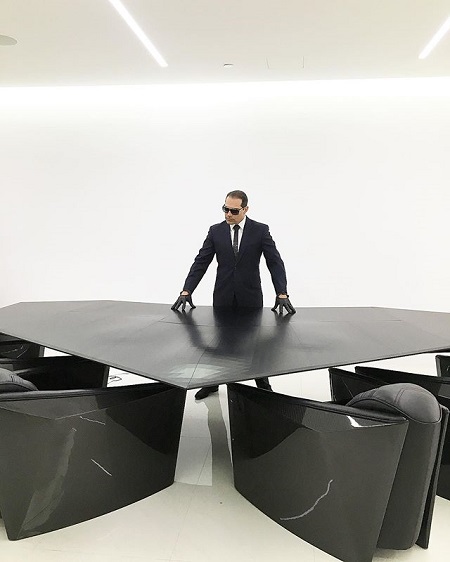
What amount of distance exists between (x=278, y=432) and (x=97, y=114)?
4986 millimetres

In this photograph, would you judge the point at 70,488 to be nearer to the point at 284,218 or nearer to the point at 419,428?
the point at 419,428

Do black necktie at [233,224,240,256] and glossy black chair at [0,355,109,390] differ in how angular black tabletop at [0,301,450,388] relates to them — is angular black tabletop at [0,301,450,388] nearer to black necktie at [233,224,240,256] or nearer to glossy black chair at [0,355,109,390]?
glossy black chair at [0,355,109,390]

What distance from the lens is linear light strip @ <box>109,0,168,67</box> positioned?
3621mm

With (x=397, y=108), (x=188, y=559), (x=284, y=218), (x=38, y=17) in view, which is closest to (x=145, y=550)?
(x=188, y=559)

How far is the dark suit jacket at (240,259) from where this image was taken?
155 inches

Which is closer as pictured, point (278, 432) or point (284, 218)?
point (278, 432)

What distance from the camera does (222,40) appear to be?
4184 mm

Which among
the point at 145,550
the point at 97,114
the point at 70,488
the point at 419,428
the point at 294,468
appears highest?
the point at 97,114

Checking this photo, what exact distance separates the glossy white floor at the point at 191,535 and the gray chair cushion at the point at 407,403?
2.12ft

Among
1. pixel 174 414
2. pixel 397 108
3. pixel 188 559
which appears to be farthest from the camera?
pixel 397 108

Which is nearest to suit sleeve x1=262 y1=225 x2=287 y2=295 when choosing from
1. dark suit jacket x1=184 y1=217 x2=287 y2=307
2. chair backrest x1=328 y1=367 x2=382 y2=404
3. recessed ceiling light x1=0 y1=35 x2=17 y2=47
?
dark suit jacket x1=184 y1=217 x2=287 y2=307

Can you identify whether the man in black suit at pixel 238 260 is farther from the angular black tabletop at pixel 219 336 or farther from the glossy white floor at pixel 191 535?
the glossy white floor at pixel 191 535

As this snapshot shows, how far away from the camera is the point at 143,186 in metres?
5.93

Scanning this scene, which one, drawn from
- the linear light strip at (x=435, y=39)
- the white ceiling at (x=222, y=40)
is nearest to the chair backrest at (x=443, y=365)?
the white ceiling at (x=222, y=40)
